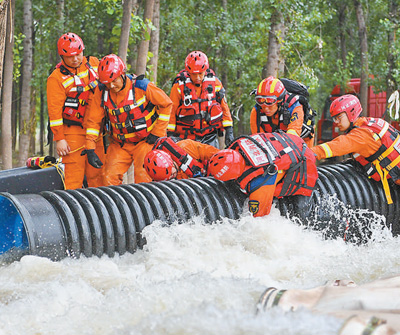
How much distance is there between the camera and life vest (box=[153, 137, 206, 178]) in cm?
598

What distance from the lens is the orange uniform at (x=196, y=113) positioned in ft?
25.2

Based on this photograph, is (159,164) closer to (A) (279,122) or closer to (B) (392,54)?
(A) (279,122)

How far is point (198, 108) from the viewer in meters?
7.68

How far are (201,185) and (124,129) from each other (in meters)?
1.65

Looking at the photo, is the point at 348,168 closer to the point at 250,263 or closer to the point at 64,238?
the point at 250,263

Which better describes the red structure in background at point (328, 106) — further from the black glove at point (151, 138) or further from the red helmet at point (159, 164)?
the red helmet at point (159, 164)

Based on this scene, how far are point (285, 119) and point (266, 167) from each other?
6.10 feet

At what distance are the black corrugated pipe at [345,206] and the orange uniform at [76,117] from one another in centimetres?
275

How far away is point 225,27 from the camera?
16.7m

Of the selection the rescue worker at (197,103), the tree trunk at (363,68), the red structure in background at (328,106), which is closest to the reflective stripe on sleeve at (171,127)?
the rescue worker at (197,103)

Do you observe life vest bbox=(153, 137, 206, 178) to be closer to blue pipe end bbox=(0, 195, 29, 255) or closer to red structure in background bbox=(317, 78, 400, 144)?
blue pipe end bbox=(0, 195, 29, 255)

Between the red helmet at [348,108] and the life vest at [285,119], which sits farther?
the life vest at [285,119]

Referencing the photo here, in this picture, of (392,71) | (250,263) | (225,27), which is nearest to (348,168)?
(250,263)

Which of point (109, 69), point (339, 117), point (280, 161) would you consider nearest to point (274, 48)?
point (339, 117)
